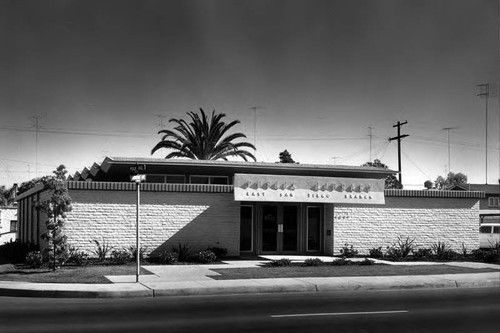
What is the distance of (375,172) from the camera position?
99.5 feet

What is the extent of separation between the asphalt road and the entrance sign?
427 inches

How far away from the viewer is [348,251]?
1095 inches

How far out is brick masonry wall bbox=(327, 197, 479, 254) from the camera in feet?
93.6

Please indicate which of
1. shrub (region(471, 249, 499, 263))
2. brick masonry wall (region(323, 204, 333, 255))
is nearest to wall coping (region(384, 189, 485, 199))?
brick masonry wall (region(323, 204, 333, 255))

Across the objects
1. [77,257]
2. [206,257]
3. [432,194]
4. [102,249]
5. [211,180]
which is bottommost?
[206,257]

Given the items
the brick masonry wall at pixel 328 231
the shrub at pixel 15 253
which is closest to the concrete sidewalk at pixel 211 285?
the shrub at pixel 15 253

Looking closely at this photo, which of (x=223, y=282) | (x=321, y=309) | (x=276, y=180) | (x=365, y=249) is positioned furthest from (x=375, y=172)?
(x=321, y=309)

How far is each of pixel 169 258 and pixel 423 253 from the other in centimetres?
1246

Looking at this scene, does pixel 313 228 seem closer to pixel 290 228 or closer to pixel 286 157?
pixel 290 228

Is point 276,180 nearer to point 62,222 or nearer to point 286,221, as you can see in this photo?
point 286,221

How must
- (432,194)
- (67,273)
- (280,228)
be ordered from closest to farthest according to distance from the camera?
(67,273)
(280,228)
(432,194)

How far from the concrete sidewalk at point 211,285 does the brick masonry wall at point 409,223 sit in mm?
8317

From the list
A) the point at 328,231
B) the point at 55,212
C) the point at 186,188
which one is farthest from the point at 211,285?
the point at 328,231

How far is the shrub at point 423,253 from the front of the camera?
27.7 metres
